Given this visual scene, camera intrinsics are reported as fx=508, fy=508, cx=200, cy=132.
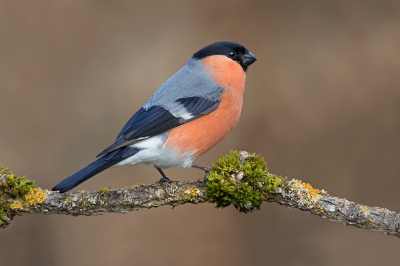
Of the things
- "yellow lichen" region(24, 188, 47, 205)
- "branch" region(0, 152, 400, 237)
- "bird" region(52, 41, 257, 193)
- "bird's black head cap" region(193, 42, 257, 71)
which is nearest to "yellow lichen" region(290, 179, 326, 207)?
"branch" region(0, 152, 400, 237)

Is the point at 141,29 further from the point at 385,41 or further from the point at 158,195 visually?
the point at 158,195

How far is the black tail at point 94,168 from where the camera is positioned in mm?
2986

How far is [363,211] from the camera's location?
287 cm

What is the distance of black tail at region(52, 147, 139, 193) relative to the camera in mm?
2986

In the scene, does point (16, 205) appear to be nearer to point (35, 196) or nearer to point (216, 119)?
point (35, 196)

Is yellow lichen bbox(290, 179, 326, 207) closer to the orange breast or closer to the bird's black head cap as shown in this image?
the orange breast

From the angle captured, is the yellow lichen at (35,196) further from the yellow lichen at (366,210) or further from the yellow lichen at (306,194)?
the yellow lichen at (366,210)

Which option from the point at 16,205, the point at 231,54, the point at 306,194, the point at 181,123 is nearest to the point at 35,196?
the point at 16,205

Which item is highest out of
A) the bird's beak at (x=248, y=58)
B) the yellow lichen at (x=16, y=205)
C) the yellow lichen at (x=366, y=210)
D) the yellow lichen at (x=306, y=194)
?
the bird's beak at (x=248, y=58)

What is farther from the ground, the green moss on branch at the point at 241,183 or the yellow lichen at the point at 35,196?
the green moss on branch at the point at 241,183

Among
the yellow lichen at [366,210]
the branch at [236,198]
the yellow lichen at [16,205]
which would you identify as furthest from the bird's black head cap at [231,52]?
the yellow lichen at [16,205]

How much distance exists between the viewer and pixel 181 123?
361 centimetres

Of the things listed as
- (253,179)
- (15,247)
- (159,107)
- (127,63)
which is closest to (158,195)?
(253,179)

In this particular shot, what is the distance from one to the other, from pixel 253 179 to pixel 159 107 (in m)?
1.05
